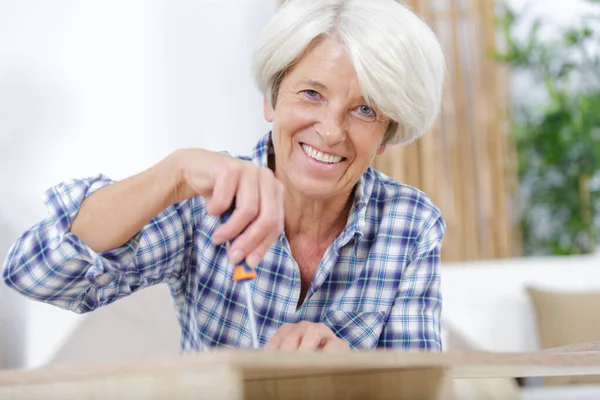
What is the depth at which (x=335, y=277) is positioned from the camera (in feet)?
4.53

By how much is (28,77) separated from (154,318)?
2.39ft

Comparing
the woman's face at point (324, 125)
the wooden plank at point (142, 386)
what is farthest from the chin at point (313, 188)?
the wooden plank at point (142, 386)

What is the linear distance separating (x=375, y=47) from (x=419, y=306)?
0.44 meters

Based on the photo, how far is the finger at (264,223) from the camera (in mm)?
869

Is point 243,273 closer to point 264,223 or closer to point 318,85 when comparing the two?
point 264,223

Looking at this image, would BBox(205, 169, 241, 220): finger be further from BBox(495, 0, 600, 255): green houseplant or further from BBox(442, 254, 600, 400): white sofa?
BBox(495, 0, 600, 255): green houseplant

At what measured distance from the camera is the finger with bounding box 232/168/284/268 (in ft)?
2.85

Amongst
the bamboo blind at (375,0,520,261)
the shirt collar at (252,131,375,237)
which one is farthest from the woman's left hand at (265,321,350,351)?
the bamboo blind at (375,0,520,261)

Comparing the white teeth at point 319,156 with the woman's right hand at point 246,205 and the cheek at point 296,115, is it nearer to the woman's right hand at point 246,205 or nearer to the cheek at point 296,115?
the cheek at point 296,115

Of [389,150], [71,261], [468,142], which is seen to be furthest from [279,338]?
[468,142]

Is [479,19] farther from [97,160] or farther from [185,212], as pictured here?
[185,212]

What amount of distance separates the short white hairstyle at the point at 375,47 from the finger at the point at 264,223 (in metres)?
0.40

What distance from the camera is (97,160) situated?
2.01 m

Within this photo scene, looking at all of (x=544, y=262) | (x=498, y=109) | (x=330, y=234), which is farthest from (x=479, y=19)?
(x=330, y=234)
